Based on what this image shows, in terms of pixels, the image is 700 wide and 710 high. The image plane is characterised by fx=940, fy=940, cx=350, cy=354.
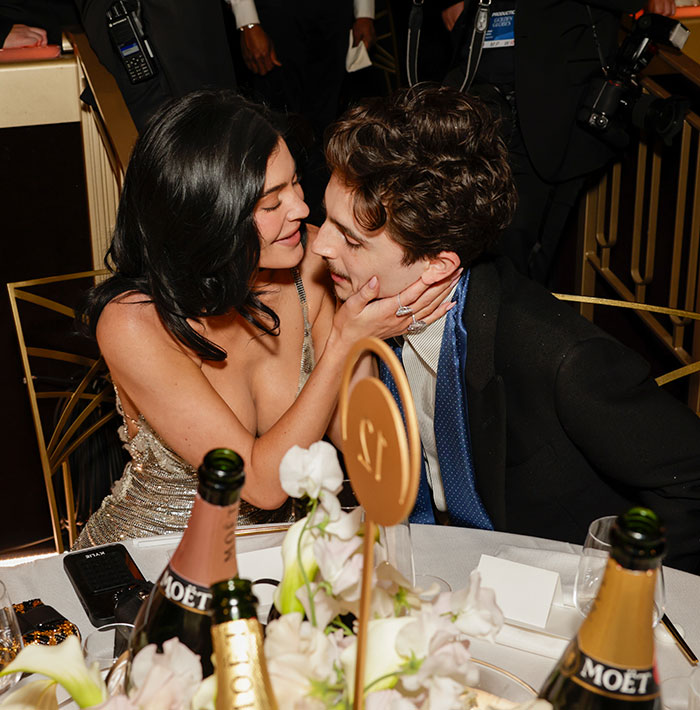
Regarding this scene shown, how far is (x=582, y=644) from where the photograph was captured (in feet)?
2.37

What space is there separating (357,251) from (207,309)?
0.32 m

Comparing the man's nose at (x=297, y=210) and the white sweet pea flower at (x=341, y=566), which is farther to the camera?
the man's nose at (x=297, y=210)

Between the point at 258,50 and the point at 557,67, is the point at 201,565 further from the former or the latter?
the point at 258,50

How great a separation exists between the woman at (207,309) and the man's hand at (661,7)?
210 cm

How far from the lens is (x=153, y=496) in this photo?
2.04 meters

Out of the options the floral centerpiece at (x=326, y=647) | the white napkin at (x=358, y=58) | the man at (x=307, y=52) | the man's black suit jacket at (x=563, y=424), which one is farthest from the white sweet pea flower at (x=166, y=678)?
the white napkin at (x=358, y=58)

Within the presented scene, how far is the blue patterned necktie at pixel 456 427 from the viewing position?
1.73 m

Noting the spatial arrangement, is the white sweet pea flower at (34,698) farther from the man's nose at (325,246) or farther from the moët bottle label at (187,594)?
the man's nose at (325,246)

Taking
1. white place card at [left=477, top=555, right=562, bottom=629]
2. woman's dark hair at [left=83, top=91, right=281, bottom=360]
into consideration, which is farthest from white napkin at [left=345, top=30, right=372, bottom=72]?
white place card at [left=477, top=555, right=562, bottom=629]

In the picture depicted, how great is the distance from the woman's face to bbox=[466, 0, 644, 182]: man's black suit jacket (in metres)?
1.55

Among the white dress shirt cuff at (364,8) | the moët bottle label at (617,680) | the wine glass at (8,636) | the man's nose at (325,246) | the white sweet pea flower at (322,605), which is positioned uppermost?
the white dress shirt cuff at (364,8)

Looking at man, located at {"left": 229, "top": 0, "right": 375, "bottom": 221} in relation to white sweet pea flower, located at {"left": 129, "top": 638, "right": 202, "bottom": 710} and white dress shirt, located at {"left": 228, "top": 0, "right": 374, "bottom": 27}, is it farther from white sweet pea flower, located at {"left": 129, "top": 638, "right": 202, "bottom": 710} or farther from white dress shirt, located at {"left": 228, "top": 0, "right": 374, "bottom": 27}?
white sweet pea flower, located at {"left": 129, "top": 638, "right": 202, "bottom": 710}

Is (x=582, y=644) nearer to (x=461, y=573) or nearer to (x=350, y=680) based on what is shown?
(x=350, y=680)

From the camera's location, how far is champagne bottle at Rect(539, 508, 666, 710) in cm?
66
